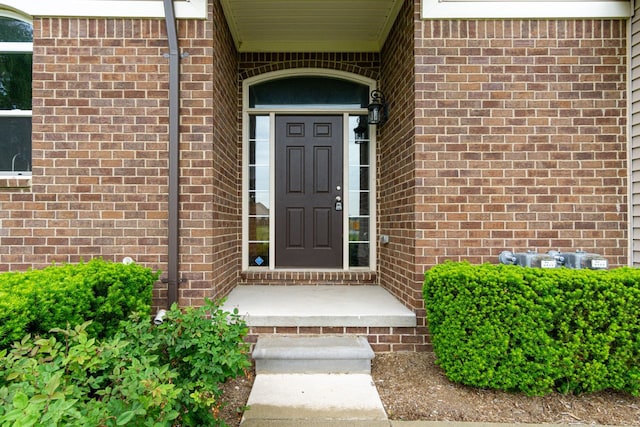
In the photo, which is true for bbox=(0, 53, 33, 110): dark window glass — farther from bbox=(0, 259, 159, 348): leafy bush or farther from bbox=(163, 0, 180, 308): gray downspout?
bbox=(0, 259, 159, 348): leafy bush

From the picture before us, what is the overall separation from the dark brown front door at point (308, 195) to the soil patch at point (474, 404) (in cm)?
194

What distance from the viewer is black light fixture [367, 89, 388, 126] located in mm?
4137

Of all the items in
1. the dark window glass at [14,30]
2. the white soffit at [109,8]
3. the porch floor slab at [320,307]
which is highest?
the white soffit at [109,8]

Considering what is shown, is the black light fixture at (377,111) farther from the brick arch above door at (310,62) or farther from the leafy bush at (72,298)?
the leafy bush at (72,298)

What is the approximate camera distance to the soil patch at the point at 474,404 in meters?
2.29

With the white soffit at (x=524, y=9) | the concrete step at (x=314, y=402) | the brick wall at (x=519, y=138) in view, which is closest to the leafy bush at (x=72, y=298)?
the concrete step at (x=314, y=402)

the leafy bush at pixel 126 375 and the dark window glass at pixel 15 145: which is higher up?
the dark window glass at pixel 15 145

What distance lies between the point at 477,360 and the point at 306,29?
12.3 ft

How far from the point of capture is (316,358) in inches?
106

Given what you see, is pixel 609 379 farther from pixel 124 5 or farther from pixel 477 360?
pixel 124 5

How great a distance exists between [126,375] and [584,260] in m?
3.42

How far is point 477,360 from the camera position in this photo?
7.91 ft

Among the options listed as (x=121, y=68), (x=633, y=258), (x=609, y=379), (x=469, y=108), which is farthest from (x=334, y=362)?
(x=121, y=68)

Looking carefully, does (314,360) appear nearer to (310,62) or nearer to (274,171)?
(274,171)
